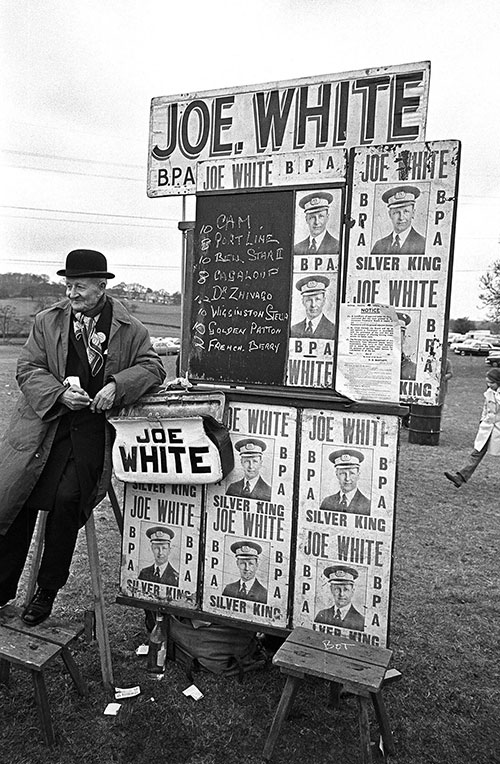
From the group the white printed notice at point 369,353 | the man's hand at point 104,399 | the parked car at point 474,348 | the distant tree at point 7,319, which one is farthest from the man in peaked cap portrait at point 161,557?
the parked car at point 474,348

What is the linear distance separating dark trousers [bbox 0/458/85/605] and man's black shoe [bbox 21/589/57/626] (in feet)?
0.13

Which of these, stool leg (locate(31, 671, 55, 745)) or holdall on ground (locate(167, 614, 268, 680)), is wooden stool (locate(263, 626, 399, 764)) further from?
stool leg (locate(31, 671, 55, 745))

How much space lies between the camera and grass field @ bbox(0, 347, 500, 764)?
283 centimetres

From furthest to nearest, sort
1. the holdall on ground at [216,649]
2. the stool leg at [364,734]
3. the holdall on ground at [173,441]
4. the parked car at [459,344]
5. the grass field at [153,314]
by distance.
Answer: the parked car at [459,344] < the grass field at [153,314] < the holdall on ground at [216,649] < the holdall on ground at [173,441] < the stool leg at [364,734]

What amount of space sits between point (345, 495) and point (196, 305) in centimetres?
133

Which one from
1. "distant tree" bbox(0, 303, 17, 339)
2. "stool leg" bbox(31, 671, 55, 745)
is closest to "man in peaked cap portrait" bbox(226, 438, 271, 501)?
"stool leg" bbox(31, 671, 55, 745)

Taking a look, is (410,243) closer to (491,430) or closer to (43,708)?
(43,708)

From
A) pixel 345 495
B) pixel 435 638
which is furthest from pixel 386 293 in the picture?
pixel 435 638

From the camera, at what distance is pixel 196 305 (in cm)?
348

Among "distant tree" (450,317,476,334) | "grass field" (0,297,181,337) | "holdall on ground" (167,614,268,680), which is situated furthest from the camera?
"distant tree" (450,317,476,334)

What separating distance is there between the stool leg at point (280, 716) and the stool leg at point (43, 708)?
979 mm

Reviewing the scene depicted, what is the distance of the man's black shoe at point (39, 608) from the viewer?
10.4ft

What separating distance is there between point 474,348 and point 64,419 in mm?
48909

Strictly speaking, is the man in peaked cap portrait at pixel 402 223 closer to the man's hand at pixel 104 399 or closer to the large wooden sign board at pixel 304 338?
the large wooden sign board at pixel 304 338
